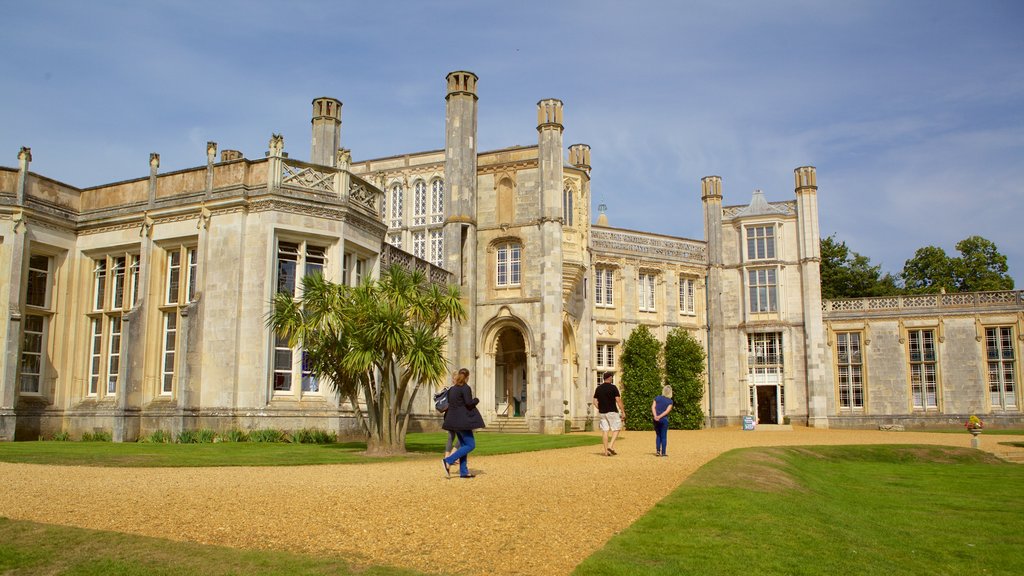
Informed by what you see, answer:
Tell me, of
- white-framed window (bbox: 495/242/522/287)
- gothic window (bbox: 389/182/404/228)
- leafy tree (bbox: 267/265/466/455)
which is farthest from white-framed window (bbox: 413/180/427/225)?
leafy tree (bbox: 267/265/466/455)

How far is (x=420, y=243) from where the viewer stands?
36.0m

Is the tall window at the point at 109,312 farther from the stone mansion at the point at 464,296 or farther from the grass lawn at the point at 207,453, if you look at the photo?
the grass lawn at the point at 207,453

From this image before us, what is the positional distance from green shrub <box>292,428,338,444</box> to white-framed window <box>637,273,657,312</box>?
935 inches

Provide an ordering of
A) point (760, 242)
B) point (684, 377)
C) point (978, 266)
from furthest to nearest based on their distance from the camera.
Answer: point (978, 266) → point (760, 242) → point (684, 377)

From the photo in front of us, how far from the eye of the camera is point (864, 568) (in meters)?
7.89

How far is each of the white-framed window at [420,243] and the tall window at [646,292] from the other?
1203cm

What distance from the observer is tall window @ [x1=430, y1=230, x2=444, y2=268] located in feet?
117

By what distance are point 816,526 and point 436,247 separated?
2764 centimetres

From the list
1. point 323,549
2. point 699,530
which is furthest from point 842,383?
point 323,549

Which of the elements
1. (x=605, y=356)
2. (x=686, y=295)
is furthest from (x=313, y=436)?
(x=686, y=295)

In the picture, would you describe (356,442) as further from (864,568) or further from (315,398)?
(864,568)

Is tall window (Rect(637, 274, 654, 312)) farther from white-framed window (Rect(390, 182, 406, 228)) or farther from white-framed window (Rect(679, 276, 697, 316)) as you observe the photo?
white-framed window (Rect(390, 182, 406, 228))

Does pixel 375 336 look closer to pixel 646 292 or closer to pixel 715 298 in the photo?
pixel 646 292

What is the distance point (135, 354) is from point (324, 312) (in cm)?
833
